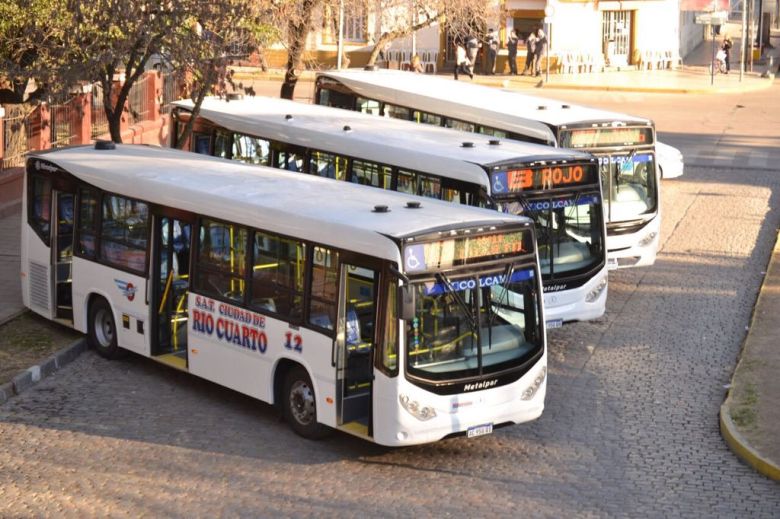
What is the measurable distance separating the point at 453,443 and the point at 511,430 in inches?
26.6

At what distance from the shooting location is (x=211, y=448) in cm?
1323

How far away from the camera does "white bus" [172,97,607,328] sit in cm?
1655

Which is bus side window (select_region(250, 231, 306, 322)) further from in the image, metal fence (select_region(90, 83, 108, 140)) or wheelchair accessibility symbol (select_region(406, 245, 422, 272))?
metal fence (select_region(90, 83, 108, 140))

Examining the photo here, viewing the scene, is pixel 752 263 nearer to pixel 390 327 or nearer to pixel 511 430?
pixel 511 430

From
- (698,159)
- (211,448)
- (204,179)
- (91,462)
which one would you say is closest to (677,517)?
(211,448)

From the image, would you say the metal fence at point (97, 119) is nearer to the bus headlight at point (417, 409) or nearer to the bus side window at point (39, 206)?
the bus side window at point (39, 206)

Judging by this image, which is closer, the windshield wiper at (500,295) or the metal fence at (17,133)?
the windshield wiper at (500,295)

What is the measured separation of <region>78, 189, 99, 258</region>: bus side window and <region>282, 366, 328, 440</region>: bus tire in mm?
3888

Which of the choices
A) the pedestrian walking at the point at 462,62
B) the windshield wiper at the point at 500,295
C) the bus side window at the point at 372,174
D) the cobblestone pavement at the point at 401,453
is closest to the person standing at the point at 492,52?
the pedestrian walking at the point at 462,62

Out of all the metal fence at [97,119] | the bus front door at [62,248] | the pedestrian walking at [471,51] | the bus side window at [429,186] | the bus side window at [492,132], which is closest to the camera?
the bus front door at [62,248]

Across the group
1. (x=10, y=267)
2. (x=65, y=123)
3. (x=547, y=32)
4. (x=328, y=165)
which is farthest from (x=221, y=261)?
(x=547, y=32)

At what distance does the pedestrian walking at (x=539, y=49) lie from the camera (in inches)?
2034

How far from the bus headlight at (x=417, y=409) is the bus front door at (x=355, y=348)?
21.0 inches

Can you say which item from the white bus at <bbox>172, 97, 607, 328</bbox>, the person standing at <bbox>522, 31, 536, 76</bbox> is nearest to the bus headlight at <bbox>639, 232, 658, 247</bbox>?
the white bus at <bbox>172, 97, 607, 328</bbox>
